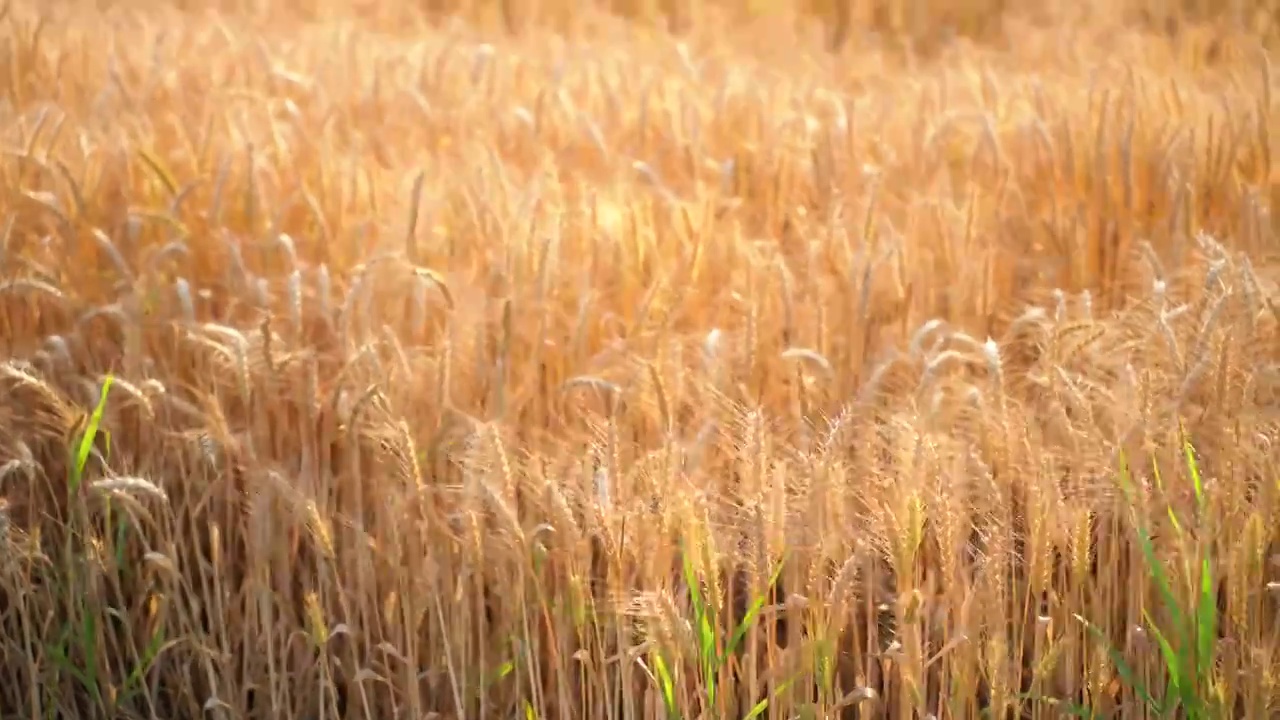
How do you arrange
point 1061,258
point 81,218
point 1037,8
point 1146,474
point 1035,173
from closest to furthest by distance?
point 1146,474 < point 81,218 < point 1061,258 < point 1035,173 < point 1037,8

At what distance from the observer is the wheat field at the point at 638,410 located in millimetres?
1524

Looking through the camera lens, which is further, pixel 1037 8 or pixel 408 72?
pixel 1037 8

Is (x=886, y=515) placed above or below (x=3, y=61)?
below

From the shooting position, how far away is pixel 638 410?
1917 mm

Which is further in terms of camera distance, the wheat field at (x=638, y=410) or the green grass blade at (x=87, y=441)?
the green grass blade at (x=87, y=441)

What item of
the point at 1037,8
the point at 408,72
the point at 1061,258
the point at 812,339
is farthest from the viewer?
the point at 1037,8

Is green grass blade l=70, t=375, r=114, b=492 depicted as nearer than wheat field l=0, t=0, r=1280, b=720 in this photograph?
No

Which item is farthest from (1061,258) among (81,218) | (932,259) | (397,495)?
(81,218)

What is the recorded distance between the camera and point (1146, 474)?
172cm

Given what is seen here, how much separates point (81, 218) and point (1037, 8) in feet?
14.4

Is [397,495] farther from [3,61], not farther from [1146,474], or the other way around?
[3,61]

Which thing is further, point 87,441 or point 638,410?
point 638,410

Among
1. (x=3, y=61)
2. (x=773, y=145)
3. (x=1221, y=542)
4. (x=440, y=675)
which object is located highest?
(x=3, y=61)

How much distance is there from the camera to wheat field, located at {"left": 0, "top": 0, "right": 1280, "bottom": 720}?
5.00ft
